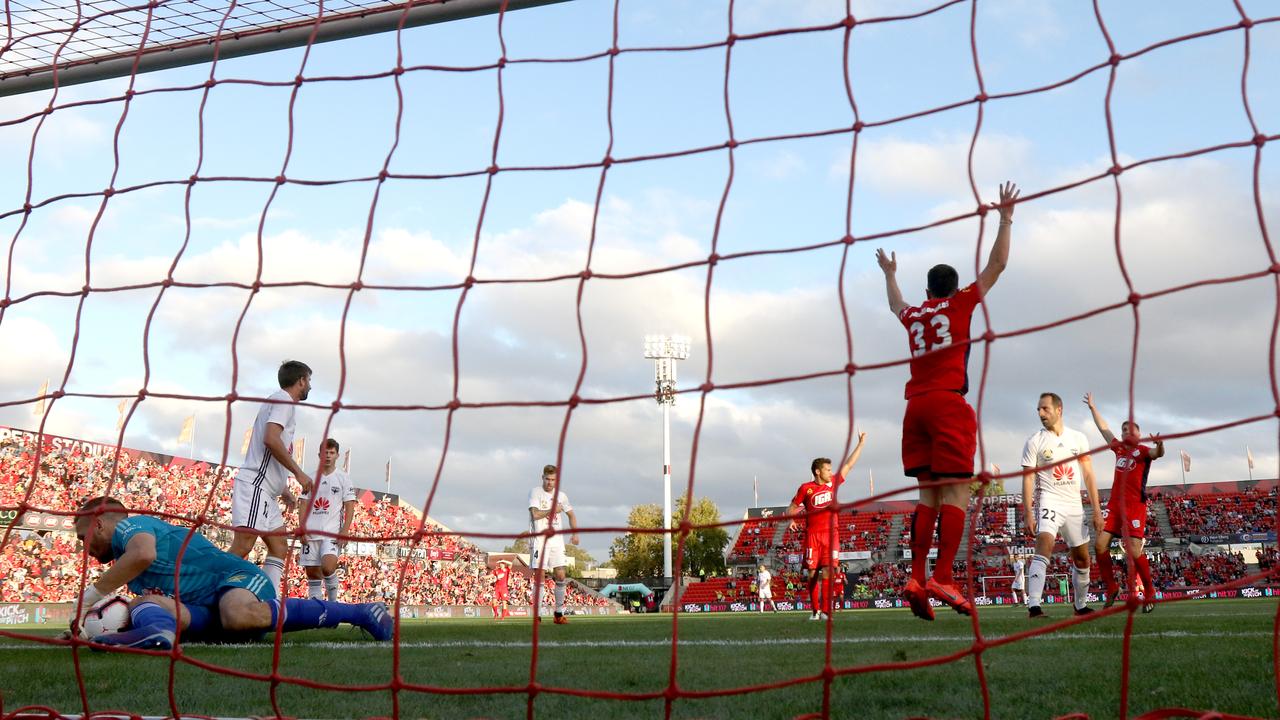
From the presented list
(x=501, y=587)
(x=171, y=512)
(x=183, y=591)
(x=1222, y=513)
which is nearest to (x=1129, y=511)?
(x=183, y=591)

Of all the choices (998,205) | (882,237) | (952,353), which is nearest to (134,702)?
(882,237)

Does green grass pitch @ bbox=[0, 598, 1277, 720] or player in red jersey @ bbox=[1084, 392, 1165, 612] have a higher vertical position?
player in red jersey @ bbox=[1084, 392, 1165, 612]

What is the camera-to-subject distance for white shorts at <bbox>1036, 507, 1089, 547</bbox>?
8625 millimetres

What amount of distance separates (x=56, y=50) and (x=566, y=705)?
13.3ft

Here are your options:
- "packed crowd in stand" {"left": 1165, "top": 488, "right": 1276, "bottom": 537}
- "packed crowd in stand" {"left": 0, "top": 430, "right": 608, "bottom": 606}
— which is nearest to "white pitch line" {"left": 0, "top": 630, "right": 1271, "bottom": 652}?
"packed crowd in stand" {"left": 0, "top": 430, "right": 608, "bottom": 606}

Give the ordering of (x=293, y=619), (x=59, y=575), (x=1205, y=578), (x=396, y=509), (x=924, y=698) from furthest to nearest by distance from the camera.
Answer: (x=1205, y=578) → (x=396, y=509) → (x=59, y=575) → (x=293, y=619) → (x=924, y=698)

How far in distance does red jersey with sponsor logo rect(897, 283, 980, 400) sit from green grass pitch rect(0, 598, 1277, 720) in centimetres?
128

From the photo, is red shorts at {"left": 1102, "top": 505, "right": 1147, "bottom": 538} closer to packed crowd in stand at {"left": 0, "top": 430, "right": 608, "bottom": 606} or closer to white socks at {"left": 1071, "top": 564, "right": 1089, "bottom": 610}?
white socks at {"left": 1071, "top": 564, "right": 1089, "bottom": 610}

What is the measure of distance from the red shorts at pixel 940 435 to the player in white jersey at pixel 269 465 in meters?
3.90

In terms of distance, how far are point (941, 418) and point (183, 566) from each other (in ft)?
13.0

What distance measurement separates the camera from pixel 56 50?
508 cm

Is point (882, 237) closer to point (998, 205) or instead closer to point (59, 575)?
point (998, 205)

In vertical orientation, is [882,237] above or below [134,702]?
above

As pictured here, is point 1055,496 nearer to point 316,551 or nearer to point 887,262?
point 887,262
